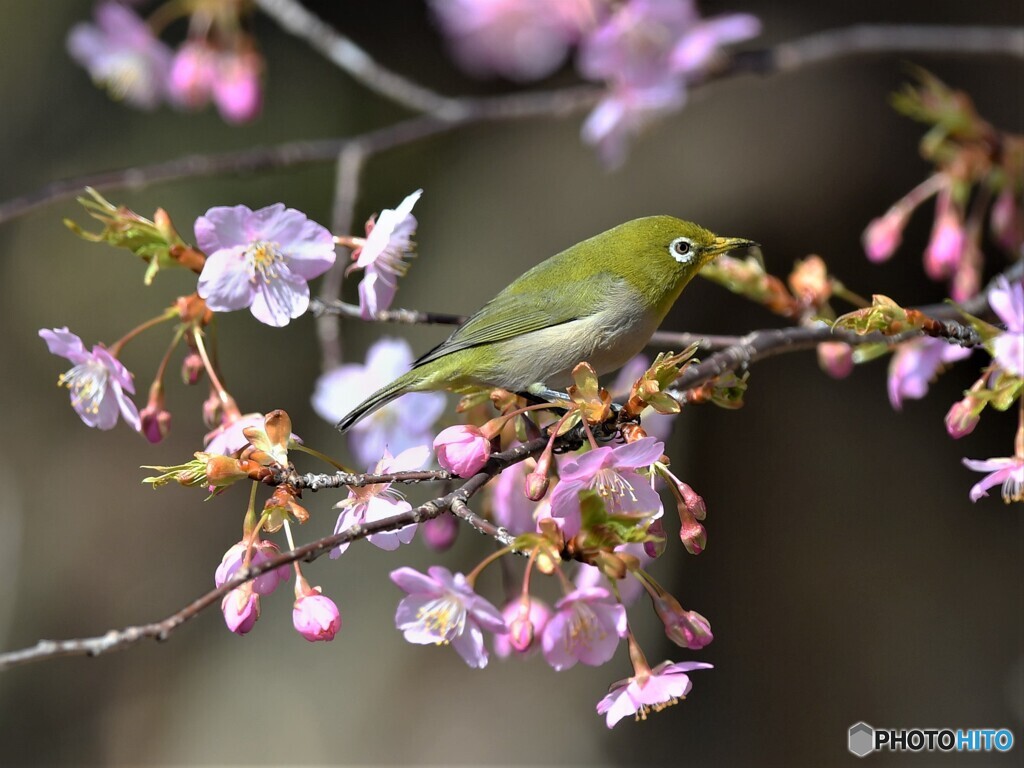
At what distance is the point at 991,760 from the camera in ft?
16.4

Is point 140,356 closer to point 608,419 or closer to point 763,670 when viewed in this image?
point 763,670

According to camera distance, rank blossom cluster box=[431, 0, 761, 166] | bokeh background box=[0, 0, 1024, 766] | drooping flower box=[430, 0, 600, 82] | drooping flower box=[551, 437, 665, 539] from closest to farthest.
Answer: drooping flower box=[551, 437, 665, 539]
blossom cluster box=[431, 0, 761, 166]
drooping flower box=[430, 0, 600, 82]
bokeh background box=[0, 0, 1024, 766]

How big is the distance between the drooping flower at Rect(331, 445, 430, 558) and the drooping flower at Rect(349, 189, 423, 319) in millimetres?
319

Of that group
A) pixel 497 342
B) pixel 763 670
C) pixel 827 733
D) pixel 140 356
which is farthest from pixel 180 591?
pixel 497 342

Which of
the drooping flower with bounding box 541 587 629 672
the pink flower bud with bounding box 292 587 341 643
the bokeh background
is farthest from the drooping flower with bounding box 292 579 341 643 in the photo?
the bokeh background

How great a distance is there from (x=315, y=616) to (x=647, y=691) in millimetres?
565

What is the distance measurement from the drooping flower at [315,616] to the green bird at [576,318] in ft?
2.01

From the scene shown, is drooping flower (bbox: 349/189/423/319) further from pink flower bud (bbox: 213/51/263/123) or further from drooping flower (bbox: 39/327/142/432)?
pink flower bud (bbox: 213/51/263/123)

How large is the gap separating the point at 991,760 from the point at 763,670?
46.7 inches

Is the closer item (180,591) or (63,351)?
(63,351)

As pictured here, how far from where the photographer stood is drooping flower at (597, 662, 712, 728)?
5.32ft

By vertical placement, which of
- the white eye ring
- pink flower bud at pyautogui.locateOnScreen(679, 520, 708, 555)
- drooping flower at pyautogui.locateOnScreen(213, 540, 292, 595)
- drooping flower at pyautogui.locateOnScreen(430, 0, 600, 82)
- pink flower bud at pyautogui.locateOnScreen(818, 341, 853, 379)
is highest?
drooping flower at pyautogui.locateOnScreen(430, 0, 600, 82)

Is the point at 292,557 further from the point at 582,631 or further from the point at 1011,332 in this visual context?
the point at 1011,332

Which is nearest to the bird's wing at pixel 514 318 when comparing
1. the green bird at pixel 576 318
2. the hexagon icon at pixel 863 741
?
the green bird at pixel 576 318
